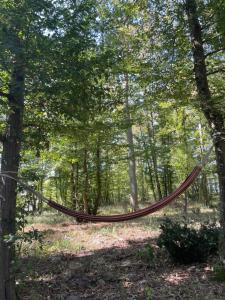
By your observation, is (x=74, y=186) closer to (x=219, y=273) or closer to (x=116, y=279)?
(x=116, y=279)

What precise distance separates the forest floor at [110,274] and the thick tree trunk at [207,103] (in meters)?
0.66

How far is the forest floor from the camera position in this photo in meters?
3.29

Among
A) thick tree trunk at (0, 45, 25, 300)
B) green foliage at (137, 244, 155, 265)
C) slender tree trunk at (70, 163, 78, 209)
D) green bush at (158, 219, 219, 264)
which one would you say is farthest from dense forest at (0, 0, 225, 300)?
slender tree trunk at (70, 163, 78, 209)

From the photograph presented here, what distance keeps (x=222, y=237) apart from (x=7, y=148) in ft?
8.66

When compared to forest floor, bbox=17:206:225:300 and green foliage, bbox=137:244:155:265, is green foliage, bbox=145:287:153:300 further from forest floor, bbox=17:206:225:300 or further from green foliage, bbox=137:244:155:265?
green foliage, bbox=137:244:155:265

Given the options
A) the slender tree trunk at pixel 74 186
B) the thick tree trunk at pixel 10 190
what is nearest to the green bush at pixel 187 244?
the thick tree trunk at pixel 10 190

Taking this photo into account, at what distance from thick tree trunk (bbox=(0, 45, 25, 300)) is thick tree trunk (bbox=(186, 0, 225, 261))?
2.12m

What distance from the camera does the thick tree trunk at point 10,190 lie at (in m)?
2.94

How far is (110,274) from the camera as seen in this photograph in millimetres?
3939

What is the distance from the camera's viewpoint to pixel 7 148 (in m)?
3.13

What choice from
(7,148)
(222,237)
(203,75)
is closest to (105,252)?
(222,237)

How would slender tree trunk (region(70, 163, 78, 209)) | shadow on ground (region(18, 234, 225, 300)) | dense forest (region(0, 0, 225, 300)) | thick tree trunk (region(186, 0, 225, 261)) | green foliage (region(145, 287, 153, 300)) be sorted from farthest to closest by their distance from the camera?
slender tree trunk (region(70, 163, 78, 209)), thick tree trunk (region(186, 0, 225, 261)), shadow on ground (region(18, 234, 225, 300)), green foliage (region(145, 287, 153, 300)), dense forest (region(0, 0, 225, 300))

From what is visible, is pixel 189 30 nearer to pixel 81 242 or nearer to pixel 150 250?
pixel 150 250

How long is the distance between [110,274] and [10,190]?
176 cm
